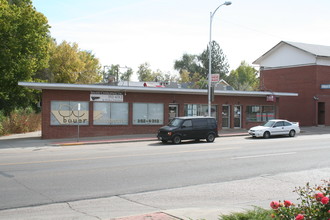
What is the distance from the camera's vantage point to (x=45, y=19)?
111ft

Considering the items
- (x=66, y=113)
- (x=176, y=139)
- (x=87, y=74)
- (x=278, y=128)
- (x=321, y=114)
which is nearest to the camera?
(x=176, y=139)

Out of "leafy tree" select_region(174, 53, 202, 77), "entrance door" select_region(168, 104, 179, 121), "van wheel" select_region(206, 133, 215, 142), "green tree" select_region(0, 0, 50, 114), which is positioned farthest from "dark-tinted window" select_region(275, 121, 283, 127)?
"leafy tree" select_region(174, 53, 202, 77)

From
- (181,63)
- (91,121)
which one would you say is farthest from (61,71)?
(181,63)

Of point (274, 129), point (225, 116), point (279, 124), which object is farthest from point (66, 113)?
point (279, 124)

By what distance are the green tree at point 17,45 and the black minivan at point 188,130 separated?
15.9 meters

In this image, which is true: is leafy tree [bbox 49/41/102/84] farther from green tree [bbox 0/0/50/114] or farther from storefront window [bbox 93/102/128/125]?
storefront window [bbox 93/102/128/125]

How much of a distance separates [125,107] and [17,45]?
11.5 metres

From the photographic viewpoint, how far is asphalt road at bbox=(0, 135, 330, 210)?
344 inches

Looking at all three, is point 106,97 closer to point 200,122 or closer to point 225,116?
point 200,122

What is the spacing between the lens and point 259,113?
34.7m

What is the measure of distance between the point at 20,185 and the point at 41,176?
1.20 m

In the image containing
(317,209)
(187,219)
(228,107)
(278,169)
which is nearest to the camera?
(317,209)

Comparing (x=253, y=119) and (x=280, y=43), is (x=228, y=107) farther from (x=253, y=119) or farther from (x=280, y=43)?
(x=280, y=43)

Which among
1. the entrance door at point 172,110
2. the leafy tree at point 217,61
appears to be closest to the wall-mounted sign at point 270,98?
the entrance door at point 172,110
